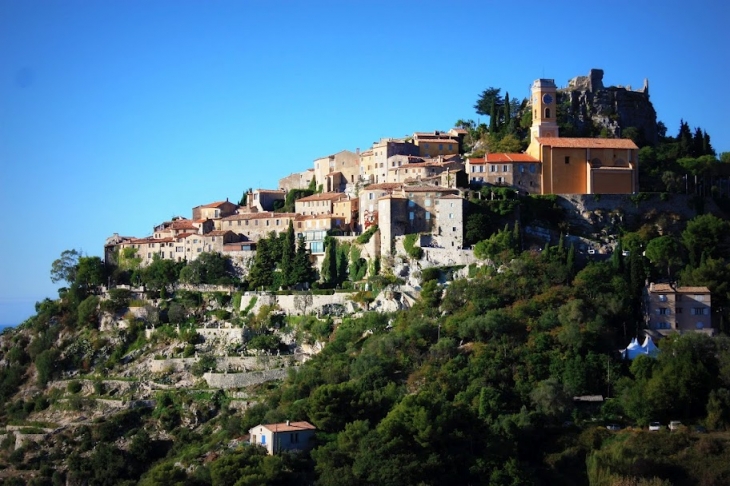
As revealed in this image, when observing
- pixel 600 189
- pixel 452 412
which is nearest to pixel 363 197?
pixel 600 189

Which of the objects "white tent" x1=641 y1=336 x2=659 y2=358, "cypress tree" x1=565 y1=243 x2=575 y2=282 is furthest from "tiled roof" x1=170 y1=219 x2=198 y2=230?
"white tent" x1=641 y1=336 x2=659 y2=358

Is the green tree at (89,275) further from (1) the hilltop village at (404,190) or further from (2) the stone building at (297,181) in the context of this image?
(2) the stone building at (297,181)

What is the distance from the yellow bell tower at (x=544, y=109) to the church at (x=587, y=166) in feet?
9.98

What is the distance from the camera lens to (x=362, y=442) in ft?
155

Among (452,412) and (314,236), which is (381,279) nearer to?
(314,236)

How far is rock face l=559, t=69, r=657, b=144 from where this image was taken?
2923 inches

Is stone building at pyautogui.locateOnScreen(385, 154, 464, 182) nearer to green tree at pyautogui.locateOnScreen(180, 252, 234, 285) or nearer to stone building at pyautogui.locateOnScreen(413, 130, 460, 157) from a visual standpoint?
stone building at pyautogui.locateOnScreen(413, 130, 460, 157)

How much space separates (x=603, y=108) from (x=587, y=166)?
1012 cm

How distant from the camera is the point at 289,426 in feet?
164

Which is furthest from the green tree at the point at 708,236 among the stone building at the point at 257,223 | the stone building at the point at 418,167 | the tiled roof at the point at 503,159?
the stone building at the point at 257,223

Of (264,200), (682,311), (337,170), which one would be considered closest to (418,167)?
(337,170)

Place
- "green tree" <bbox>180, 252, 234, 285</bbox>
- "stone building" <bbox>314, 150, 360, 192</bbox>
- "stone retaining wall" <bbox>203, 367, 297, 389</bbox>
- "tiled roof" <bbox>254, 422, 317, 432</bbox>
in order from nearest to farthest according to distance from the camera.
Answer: "tiled roof" <bbox>254, 422, 317, 432</bbox> < "stone retaining wall" <bbox>203, 367, 297, 389</bbox> < "green tree" <bbox>180, 252, 234, 285</bbox> < "stone building" <bbox>314, 150, 360, 192</bbox>

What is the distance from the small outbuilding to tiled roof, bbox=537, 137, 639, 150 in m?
25.5

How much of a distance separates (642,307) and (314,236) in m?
21.9
